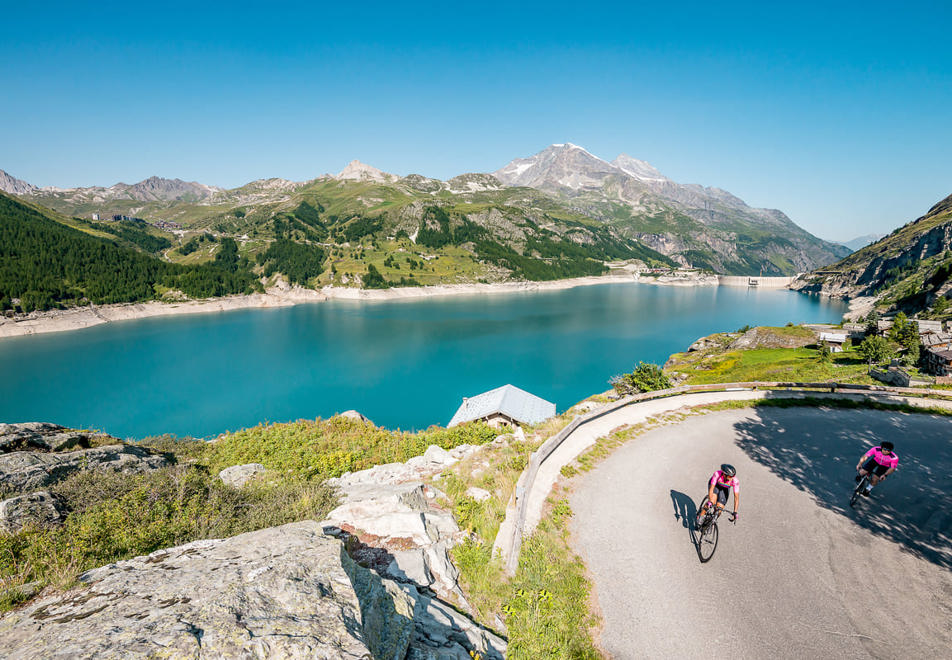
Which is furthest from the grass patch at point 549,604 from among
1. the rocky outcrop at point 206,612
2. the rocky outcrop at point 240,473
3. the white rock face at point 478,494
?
the rocky outcrop at point 240,473

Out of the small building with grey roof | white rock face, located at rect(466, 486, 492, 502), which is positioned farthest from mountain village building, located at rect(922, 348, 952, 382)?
white rock face, located at rect(466, 486, 492, 502)

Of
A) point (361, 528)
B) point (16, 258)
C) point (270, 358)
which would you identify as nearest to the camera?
point (361, 528)

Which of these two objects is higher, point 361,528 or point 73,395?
point 361,528

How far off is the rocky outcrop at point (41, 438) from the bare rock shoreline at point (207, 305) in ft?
428

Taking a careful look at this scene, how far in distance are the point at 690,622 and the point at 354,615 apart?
6904mm

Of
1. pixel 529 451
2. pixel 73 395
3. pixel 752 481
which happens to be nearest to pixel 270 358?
pixel 73 395

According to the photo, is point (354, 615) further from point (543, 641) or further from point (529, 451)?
point (529, 451)

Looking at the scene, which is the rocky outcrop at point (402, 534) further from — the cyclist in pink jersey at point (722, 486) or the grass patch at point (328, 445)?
the cyclist in pink jersey at point (722, 486)

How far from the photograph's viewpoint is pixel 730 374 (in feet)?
139

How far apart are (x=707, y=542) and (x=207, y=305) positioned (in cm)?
16750

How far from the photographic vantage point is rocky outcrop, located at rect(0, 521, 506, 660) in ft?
10.4

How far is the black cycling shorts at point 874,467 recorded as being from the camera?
10.3 meters

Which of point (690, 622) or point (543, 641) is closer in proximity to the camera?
point (543, 641)

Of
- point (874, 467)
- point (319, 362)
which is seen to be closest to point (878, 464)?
point (874, 467)
